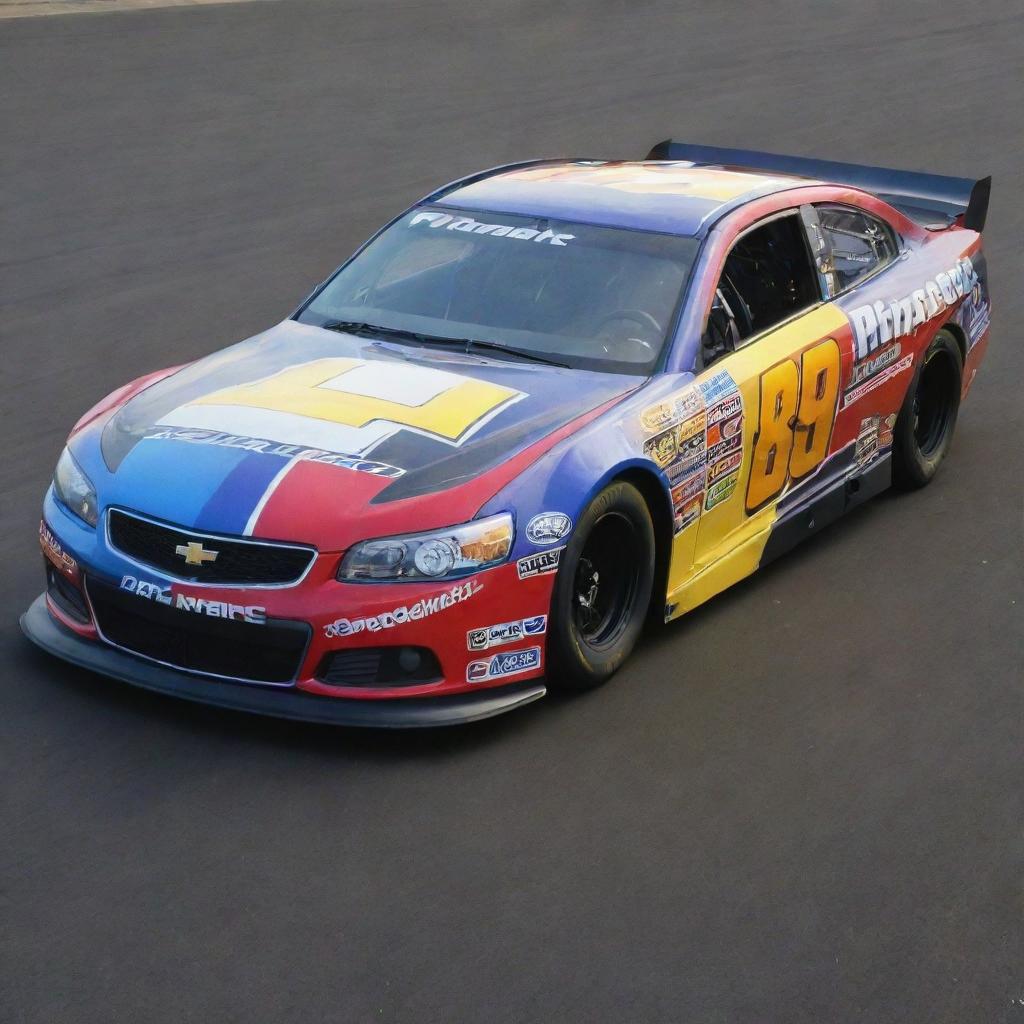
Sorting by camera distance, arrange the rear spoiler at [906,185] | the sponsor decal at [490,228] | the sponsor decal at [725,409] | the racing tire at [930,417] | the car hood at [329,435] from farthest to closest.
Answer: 1. the rear spoiler at [906,185]
2. the racing tire at [930,417]
3. the sponsor decal at [490,228]
4. the sponsor decal at [725,409]
5. the car hood at [329,435]

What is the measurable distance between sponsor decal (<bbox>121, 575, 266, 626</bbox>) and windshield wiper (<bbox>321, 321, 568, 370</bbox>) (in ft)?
4.96

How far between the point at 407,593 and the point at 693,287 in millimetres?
1840

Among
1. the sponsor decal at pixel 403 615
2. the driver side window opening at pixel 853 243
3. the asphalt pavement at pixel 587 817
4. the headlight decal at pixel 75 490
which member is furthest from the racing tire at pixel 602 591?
the driver side window opening at pixel 853 243

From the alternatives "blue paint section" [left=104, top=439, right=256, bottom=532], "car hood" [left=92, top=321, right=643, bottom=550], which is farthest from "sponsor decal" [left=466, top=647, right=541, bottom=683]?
"blue paint section" [left=104, top=439, right=256, bottom=532]

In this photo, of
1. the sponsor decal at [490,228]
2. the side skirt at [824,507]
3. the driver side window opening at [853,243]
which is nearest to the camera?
the sponsor decal at [490,228]

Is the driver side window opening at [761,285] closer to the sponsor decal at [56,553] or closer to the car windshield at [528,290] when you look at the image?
the car windshield at [528,290]

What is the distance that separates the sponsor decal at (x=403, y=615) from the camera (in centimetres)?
475

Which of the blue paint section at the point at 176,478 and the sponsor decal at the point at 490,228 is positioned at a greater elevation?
the sponsor decal at the point at 490,228

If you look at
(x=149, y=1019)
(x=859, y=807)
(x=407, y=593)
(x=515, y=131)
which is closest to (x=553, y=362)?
(x=407, y=593)

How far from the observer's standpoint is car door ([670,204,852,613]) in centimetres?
583

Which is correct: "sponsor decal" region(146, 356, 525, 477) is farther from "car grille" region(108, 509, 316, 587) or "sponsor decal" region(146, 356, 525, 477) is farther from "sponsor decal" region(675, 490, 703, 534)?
"sponsor decal" region(675, 490, 703, 534)

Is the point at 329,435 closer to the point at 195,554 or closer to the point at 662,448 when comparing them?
the point at 195,554

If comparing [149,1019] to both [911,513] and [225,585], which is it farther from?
[911,513]

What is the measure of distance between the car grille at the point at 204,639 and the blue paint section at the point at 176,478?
0.88 ft
